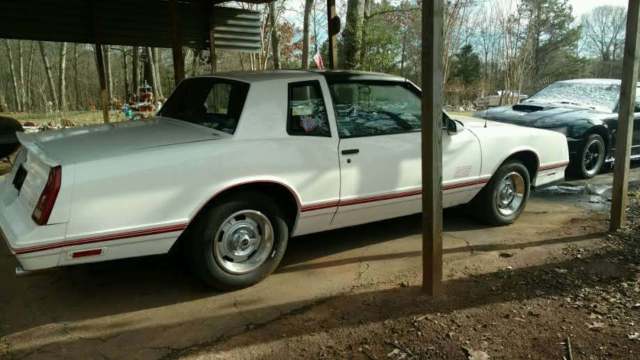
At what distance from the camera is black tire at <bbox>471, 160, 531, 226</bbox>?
5219 mm

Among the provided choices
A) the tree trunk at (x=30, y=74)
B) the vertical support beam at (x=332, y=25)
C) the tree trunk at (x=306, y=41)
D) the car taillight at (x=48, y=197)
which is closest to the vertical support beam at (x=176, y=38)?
the vertical support beam at (x=332, y=25)

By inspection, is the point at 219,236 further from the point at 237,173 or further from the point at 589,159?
the point at 589,159

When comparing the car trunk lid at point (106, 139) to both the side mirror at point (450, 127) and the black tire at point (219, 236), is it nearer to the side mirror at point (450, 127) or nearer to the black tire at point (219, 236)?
the black tire at point (219, 236)

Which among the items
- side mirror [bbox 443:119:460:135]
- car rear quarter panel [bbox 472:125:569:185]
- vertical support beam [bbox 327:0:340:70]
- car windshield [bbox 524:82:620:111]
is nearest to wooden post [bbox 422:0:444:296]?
side mirror [bbox 443:119:460:135]

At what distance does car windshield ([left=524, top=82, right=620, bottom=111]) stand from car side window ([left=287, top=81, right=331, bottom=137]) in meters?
6.75

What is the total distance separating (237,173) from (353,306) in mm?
1274

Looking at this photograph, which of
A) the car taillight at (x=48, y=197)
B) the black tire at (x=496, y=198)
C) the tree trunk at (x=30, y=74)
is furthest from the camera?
the tree trunk at (x=30, y=74)

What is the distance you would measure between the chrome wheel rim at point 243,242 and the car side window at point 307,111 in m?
0.76

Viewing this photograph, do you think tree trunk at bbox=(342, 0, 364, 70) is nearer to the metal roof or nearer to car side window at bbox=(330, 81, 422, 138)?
the metal roof

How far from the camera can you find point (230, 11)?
952 centimetres

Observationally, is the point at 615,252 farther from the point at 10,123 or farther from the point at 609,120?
the point at 10,123

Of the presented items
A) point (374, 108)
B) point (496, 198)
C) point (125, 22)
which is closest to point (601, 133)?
point (496, 198)

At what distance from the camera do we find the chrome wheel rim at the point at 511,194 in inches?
211

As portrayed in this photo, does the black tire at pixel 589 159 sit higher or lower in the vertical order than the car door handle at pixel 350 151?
lower
